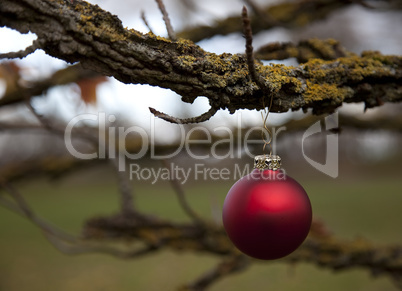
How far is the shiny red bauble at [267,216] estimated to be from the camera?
2.91 feet

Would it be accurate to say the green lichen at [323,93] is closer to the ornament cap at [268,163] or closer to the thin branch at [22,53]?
the ornament cap at [268,163]

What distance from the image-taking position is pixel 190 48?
85 cm

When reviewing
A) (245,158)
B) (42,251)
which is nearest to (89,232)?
(245,158)

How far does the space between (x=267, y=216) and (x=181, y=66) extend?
39 centimetres

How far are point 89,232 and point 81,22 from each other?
1406 mm

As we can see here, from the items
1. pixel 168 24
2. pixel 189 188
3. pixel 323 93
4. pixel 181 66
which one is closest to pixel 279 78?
pixel 323 93

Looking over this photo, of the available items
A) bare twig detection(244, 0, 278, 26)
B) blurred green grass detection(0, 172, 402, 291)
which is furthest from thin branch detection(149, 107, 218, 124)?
blurred green grass detection(0, 172, 402, 291)

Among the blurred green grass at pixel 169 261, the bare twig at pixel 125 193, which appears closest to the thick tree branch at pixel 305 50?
the bare twig at pixel 125 193

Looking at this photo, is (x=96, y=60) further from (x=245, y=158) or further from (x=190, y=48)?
(x=245, y=158)

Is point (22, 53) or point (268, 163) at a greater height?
point (22, 53)

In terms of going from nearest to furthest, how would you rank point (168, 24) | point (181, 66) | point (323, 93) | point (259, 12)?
point (181, 66)
point (323, 93)
point (168, 24)
point (259, 12)

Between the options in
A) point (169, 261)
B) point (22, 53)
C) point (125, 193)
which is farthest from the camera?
point (169, 261)

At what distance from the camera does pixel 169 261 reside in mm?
6094

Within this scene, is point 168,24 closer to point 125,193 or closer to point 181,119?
point 181,119
